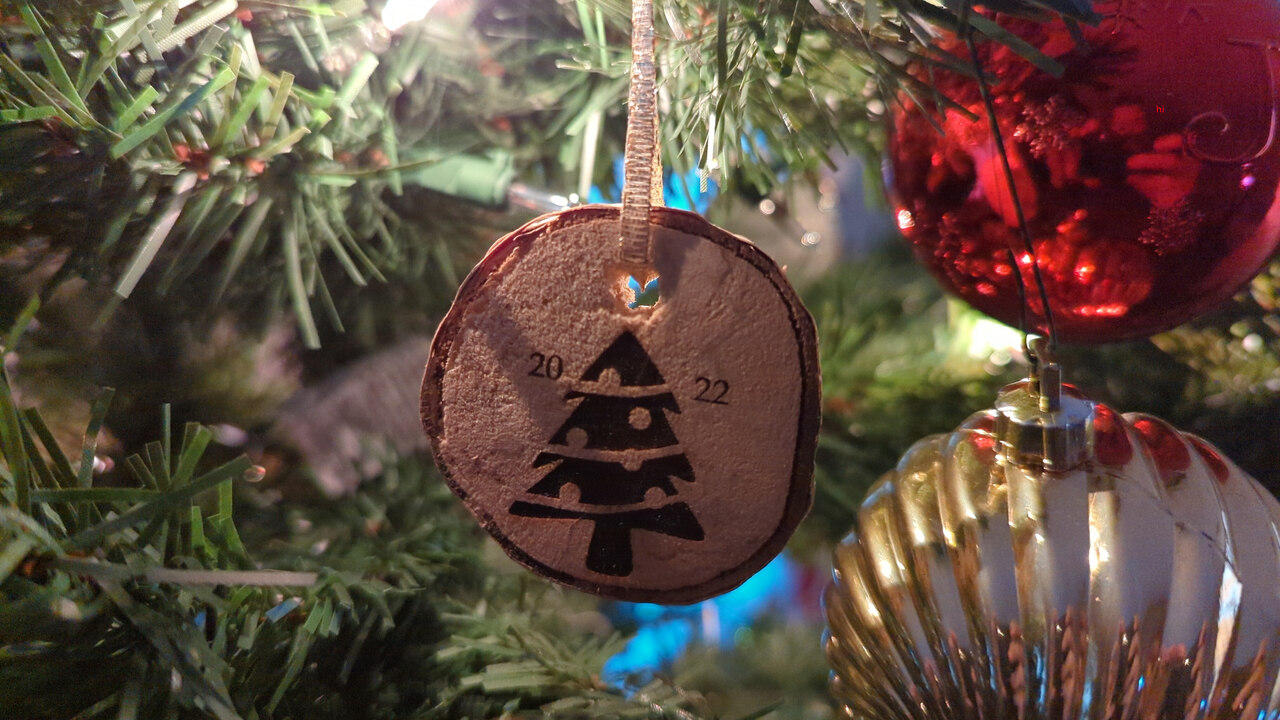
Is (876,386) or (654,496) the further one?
(876,386)

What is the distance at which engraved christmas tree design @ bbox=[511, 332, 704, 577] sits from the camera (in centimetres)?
31

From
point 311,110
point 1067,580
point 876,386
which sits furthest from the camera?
point 876,386

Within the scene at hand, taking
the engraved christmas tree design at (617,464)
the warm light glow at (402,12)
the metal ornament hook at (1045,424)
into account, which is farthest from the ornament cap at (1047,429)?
the warm light glow at (402,12)

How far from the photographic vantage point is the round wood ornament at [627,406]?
31 cm

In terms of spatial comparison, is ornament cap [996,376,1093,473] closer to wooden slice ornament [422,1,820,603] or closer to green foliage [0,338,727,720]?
wooden slice ornament [422,1,820,603]

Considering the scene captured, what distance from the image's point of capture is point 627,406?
0.32m

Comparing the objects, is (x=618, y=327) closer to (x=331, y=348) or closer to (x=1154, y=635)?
(x=1154, y=635)

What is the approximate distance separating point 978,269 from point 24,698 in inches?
14.0

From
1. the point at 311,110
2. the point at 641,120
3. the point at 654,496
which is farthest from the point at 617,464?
the point at 311,110

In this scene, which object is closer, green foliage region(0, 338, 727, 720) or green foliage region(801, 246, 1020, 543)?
green foliage region(0, 338, 727, 720)

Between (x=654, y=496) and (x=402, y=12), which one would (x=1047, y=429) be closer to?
(x=654, y=496)

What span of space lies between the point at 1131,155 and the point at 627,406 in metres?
0.20

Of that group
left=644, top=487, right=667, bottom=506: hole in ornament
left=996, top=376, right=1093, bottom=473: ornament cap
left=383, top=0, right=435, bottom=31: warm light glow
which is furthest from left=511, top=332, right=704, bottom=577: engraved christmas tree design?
left=383, top=0, right=435, bottom=31: warm light glow

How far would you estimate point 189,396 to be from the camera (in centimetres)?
50
